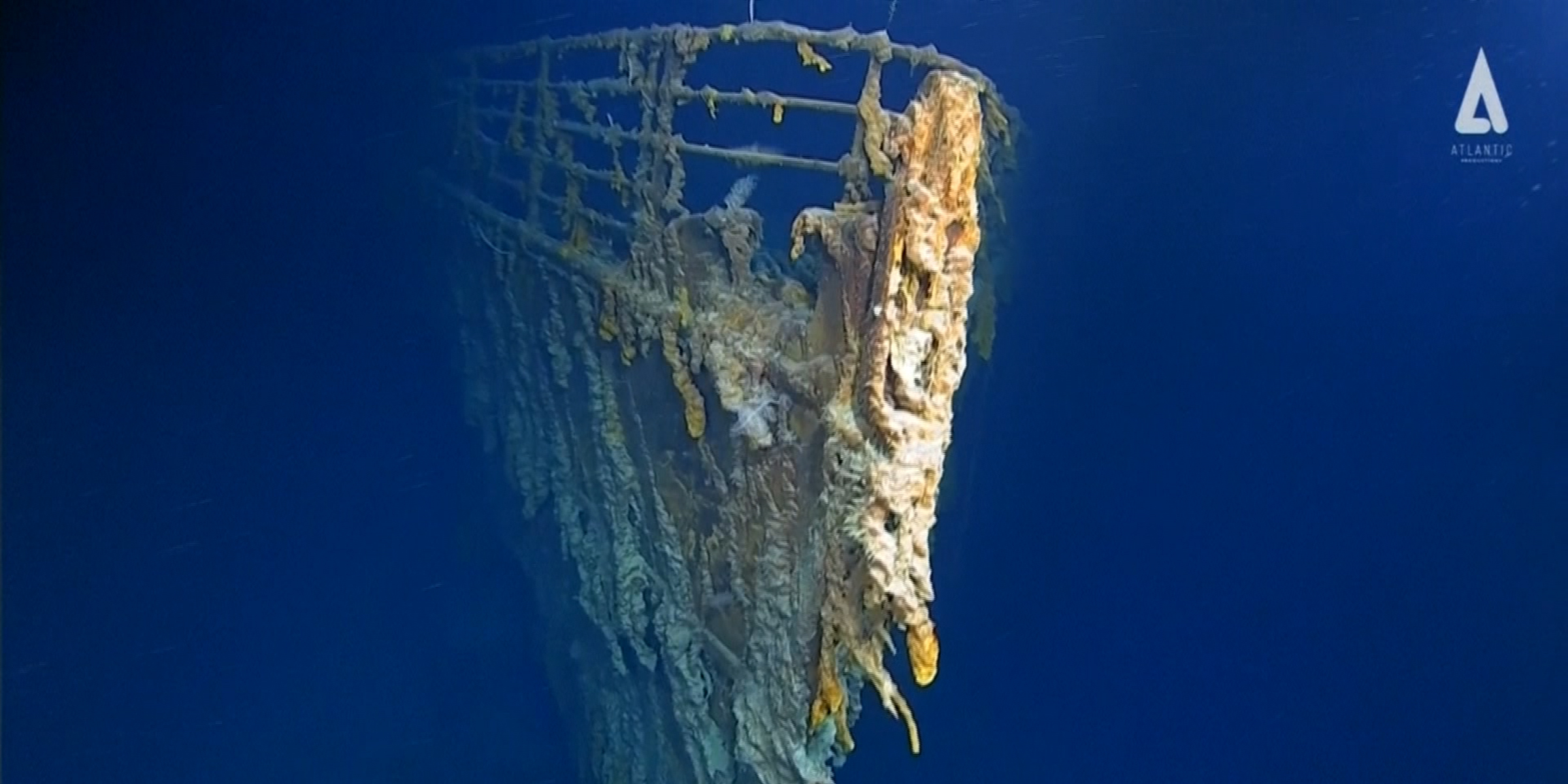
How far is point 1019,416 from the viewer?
71.2 inches

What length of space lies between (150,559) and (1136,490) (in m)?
1.25

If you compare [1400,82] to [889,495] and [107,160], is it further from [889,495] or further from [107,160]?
[107,160]

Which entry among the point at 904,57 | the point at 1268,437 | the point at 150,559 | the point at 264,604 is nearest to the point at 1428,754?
the point at 1268,437

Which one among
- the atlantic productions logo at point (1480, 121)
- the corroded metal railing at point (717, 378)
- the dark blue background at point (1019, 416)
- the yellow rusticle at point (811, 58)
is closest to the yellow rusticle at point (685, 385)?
the corroded metal railing at point (717, 378)

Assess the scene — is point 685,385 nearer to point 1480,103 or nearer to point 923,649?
point 923,649

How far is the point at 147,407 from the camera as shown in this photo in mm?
1617

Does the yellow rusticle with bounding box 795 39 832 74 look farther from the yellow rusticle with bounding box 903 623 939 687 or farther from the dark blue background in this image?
the yellow rusticle with bounding box 903 623 939 687

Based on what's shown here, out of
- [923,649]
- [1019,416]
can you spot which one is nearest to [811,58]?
[1019,416]

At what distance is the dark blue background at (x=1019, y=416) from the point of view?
160 centimetres

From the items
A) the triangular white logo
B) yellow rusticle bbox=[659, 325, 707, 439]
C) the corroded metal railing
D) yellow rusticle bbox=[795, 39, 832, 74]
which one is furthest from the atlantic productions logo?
yellow rusticle bbox=[659, 325, 707, 439]

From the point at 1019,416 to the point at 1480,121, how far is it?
2.54 feet

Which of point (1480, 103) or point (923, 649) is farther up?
point (1480, 103)

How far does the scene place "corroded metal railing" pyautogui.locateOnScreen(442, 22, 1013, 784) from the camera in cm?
165

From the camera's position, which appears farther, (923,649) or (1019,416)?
(1019,416)
